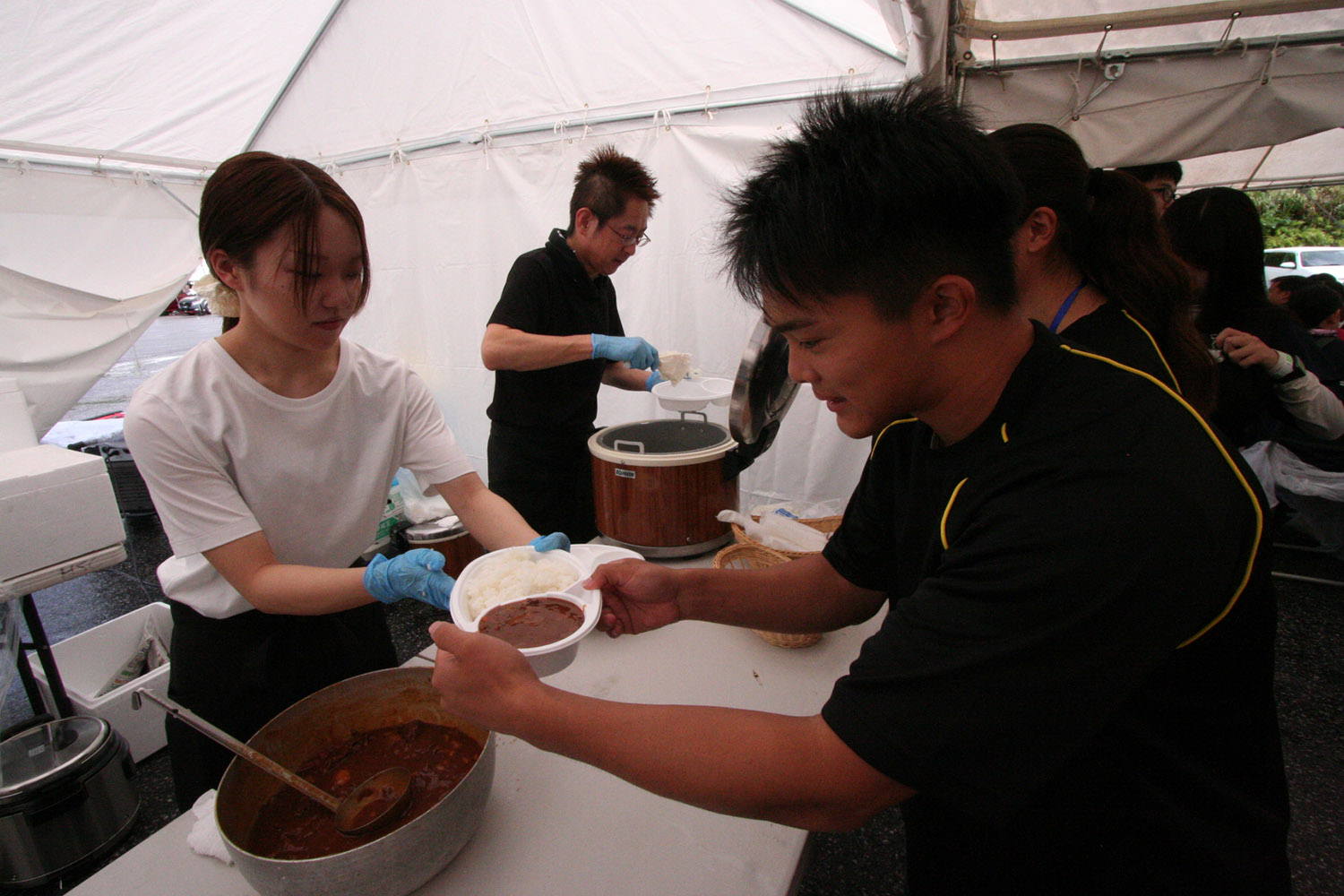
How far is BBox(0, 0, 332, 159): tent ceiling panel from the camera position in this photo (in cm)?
325

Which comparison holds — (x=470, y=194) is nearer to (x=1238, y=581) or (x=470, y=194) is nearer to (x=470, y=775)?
(x=470, y=775)

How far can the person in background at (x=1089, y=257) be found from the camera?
1.57 meters

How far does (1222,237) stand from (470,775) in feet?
10.9

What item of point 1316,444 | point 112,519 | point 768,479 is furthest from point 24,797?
point 1316,444

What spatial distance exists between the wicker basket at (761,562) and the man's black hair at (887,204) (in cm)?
98

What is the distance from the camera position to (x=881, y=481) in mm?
1185

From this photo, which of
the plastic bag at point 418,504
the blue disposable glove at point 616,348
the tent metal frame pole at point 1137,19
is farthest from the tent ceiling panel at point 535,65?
the plastic bag at point 418,504

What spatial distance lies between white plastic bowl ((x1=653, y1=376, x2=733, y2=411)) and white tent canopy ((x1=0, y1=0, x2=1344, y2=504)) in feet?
3.73

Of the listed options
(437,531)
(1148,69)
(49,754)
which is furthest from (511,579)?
(1148,69)

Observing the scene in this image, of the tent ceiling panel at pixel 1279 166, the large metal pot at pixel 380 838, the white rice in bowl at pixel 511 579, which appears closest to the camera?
the large metal pot at pixel 380 838

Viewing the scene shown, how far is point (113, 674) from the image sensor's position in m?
2.97

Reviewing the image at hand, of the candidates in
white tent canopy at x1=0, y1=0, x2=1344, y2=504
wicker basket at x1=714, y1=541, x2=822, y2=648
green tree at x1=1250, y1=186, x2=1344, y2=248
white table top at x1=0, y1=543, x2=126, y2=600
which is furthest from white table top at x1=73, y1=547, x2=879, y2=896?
green tree at x1=1250, y1=186, x2=1344, y2=248

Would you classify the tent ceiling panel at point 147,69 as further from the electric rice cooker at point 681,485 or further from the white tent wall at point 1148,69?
the white tent wall at point 1148,69

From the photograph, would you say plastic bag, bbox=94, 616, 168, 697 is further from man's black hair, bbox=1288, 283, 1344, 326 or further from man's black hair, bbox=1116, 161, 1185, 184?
man's black hair, bbox=1288, 283, 1344, 326
